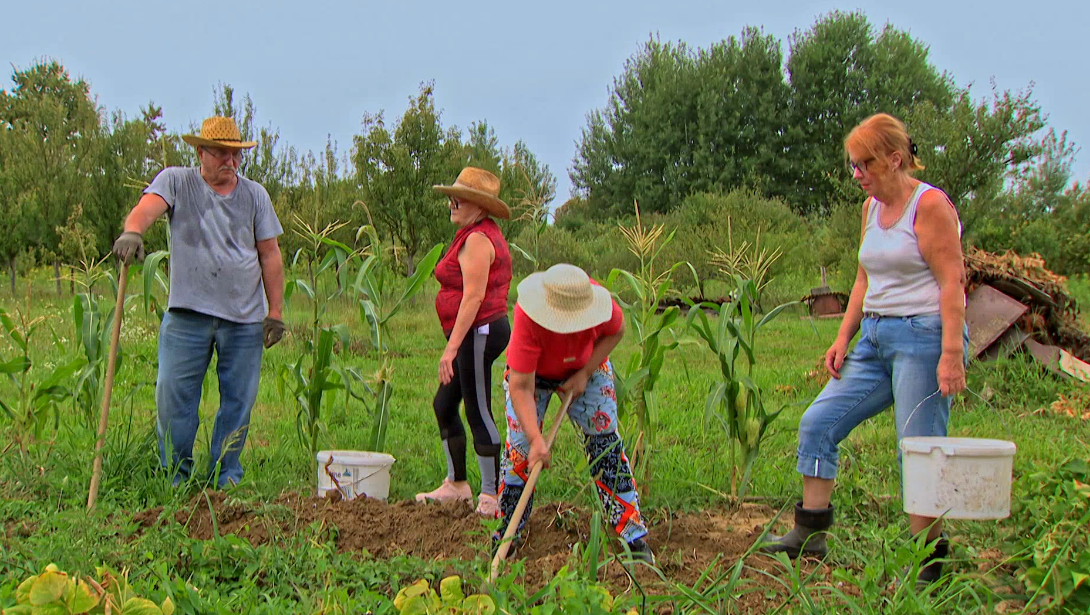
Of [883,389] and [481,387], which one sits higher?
[883,389]

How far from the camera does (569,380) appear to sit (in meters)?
3.04

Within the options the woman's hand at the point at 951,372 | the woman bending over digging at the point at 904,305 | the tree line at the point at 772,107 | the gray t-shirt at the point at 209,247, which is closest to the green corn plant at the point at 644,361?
the woman bending over digging at the point at 904,305

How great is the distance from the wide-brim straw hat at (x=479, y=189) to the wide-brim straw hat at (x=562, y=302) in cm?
95

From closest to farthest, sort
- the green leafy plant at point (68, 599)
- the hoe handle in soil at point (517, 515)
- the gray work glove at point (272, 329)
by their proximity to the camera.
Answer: the green leafy plant at point (68, 599), the hoe handle in soil at point (517, 515), the gray work glove at point (272, 329)

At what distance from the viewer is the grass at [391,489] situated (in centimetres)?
259

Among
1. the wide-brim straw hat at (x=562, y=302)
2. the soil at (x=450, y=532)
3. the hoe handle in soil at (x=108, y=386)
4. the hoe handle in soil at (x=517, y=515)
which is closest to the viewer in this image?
the hoe handle in soil at (x=517, y=515)

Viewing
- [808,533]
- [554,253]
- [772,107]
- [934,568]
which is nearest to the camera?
[934,568]

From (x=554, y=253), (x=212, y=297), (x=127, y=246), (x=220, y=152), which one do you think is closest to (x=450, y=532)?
(x=212, y=297)

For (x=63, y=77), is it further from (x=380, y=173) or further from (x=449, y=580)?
(x=449, y=580)

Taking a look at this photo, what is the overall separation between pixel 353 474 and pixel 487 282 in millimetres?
981

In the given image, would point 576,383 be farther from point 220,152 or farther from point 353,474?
point 220,152

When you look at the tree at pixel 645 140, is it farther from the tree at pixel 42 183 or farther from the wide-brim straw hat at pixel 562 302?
the wide-brim straw hat at pixel 562 302

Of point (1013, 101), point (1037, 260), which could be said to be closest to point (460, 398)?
point (1037, 260)

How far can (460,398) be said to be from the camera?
12.7 ft
